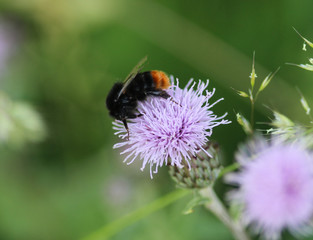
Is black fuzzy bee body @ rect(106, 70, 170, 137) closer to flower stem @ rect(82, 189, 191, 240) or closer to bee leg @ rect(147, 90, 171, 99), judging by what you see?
bee leg @ rect(147, 90, 171, 99)

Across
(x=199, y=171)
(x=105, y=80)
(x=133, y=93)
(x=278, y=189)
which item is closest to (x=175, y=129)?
(x=199, y=171)

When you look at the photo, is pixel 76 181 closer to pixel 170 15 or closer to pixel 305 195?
pixel 170 15

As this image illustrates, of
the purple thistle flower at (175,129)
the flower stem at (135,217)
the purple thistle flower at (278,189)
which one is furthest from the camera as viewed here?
the flower stem at (135,217)

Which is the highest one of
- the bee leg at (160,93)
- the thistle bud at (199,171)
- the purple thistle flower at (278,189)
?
the bee leg at (160,93)

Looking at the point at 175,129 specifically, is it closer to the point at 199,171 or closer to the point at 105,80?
the point at 199,171

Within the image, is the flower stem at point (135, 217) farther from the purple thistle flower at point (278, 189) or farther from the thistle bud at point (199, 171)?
the purple thistle flower at point (278, 189)

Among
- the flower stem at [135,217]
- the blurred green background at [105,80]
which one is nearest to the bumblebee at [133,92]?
the flower stem at [135,217]

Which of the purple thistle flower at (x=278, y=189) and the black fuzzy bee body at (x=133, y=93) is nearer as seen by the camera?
the purple thistle flower at (x=278, y=189)
